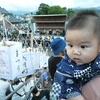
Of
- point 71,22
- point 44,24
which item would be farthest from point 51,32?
point 71,22

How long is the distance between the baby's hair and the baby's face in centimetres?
4

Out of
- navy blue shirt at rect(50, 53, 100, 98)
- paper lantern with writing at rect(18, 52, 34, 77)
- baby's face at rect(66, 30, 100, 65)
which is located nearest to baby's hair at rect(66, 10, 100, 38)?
baby's face at rect(66, 30, 100, 65)

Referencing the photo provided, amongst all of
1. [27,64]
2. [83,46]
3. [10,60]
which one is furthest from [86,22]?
[27,64]

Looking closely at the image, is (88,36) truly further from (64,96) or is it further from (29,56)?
(29,56)

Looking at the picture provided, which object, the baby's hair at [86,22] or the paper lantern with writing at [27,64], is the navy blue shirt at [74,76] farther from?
the paper lantern with writing at [27,64]

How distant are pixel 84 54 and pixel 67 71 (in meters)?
0.21

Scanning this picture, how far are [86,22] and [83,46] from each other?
0.20 meters

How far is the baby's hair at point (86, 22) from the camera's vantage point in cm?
79

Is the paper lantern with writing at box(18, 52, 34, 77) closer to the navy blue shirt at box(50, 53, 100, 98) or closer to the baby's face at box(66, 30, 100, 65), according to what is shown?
the navy blue shirt at box(50, 53, 100, 98)

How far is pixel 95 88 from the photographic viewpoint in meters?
0.79

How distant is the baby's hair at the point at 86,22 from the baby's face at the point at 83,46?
0.04m

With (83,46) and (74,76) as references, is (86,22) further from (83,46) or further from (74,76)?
(74,76)

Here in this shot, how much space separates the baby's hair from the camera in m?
0.79

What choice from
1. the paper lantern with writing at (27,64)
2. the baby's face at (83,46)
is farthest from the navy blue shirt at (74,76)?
the paper lantern with writing at (27,64)
